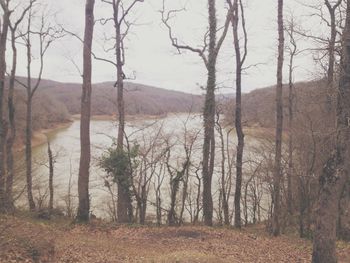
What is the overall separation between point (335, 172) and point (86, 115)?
27.7 ft

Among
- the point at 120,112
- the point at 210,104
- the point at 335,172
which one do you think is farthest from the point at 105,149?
the point at 335,172

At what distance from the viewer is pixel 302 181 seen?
15.4m

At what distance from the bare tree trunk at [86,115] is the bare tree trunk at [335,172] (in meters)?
8.08

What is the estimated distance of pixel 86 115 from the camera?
13297mm

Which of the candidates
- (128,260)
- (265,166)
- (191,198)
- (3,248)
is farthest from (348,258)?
(191,198)

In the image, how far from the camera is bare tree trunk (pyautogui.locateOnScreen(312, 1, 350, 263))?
7402 mm

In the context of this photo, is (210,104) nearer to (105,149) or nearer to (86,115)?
(86,115)

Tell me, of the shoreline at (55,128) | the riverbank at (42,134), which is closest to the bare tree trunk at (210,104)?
the shoreline at (55,128)

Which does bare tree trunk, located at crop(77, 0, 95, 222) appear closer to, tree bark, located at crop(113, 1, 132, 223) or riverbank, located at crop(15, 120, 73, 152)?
tree bark, located at crop(113, 1, 132, 223)

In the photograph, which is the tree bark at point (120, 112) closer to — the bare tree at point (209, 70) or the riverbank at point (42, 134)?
the bare tree at point (209, 70)

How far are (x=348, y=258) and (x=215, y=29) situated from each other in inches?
343

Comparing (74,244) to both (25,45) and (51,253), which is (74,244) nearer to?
(51,253)

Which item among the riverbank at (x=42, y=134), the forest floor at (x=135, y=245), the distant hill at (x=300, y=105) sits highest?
the distant hill at (x=300, y=105)

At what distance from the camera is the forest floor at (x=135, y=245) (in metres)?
8.23
